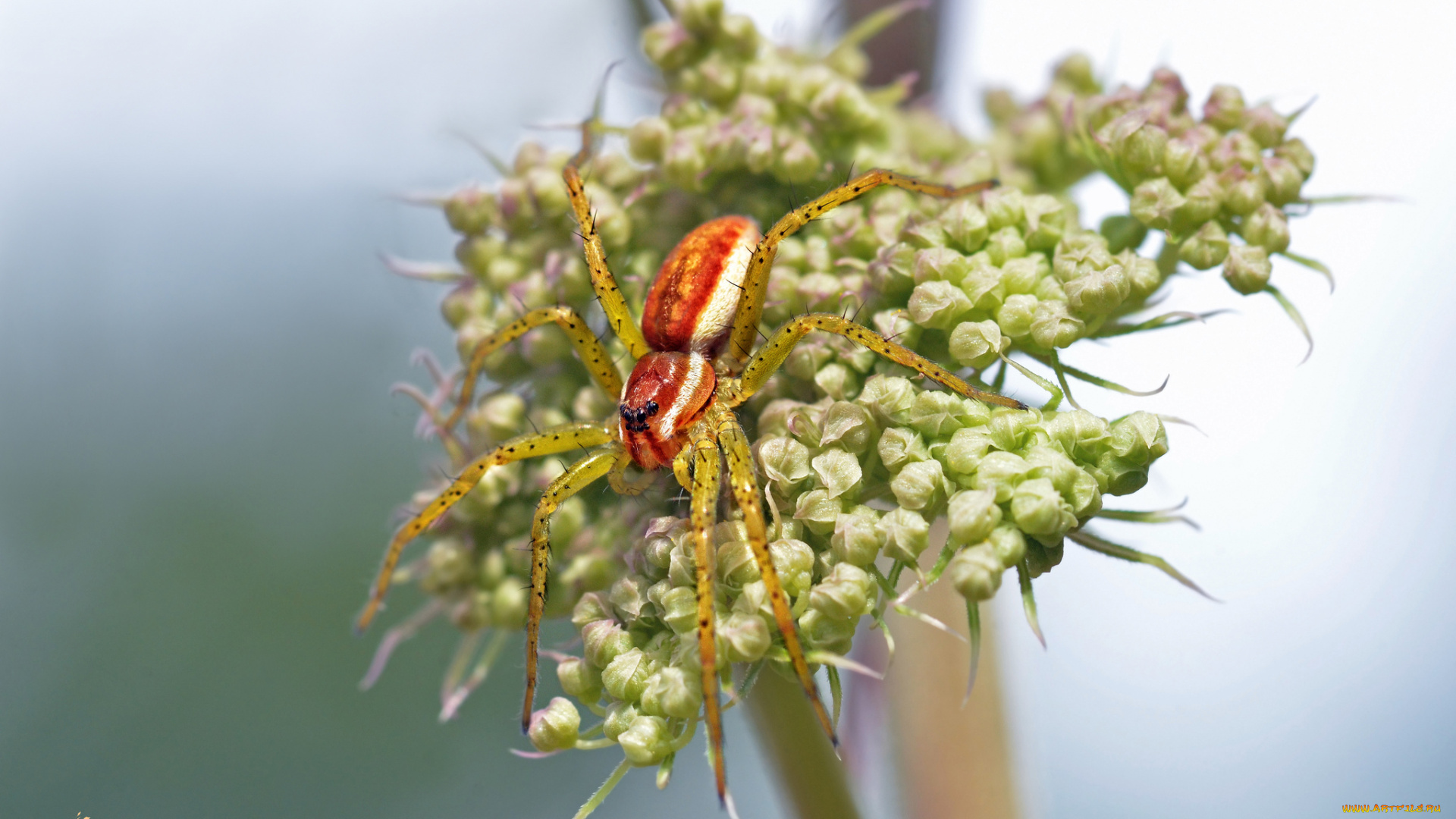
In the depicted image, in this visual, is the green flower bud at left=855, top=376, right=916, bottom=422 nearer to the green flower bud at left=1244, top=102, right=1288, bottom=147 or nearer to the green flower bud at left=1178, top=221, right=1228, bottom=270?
the green flower bud at left=1178, top=221, right=1228, bottom=270

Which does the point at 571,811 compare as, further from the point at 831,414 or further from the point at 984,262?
the point at 984,262

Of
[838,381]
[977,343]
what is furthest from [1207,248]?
[838,381]

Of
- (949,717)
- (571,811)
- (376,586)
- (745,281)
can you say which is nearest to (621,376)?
(745,281)

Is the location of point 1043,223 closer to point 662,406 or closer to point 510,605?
point 662,406

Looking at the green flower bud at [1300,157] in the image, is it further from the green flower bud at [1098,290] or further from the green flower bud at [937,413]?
the green flower bud at [937,413]

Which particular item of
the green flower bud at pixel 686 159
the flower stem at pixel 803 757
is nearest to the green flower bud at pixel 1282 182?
the green flower bud at pixel 686 159

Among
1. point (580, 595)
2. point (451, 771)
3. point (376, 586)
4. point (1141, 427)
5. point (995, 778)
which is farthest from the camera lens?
point (451, 771)
